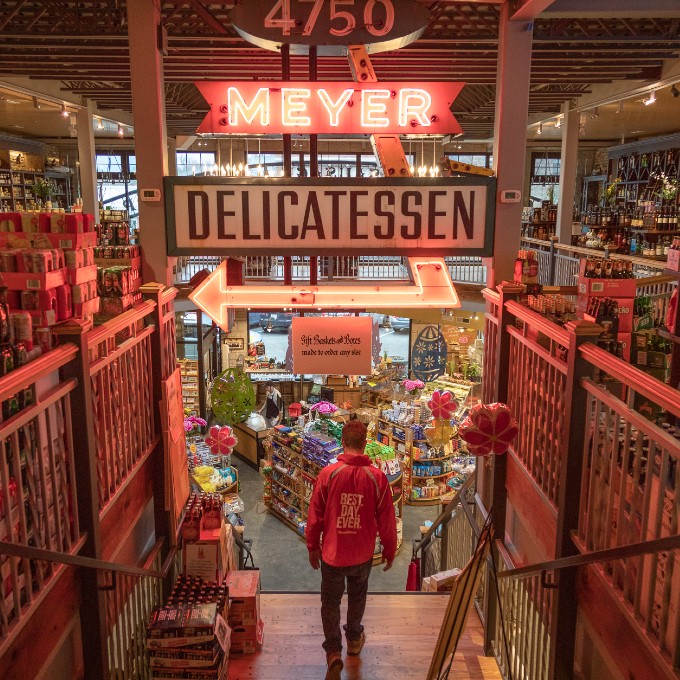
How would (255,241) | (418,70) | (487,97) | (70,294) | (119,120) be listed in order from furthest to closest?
(119,120), (487,97), (418,70), (255,241), (70,294)

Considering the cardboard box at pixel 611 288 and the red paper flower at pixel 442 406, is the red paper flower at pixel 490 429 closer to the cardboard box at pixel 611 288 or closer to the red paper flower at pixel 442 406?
the cardboard box at pixel 611 288

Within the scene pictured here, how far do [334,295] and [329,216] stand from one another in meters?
0.65

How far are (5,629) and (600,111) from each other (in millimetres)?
14388

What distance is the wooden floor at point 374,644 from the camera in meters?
4.31

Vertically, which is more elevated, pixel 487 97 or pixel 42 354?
pixel 487 97

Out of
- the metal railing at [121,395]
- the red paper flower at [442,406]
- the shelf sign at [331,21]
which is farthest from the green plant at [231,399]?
the shelf sign at [331,21]

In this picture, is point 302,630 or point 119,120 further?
point 119,120

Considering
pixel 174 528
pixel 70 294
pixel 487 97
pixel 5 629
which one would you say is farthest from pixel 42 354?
pixel 487 97

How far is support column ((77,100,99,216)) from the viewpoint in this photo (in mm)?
12961

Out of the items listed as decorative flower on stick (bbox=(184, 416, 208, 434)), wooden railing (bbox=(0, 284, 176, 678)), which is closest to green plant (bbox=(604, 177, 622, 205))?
decorative flower on stick (bbox=(184, 416, 208, 434))

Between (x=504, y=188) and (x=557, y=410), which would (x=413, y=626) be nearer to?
(x=557, y=410)

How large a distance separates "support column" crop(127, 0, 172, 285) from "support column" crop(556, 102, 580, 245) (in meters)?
10.6

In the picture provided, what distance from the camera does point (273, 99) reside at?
198 inches

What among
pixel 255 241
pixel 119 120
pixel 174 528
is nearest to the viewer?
pixel 174 528
